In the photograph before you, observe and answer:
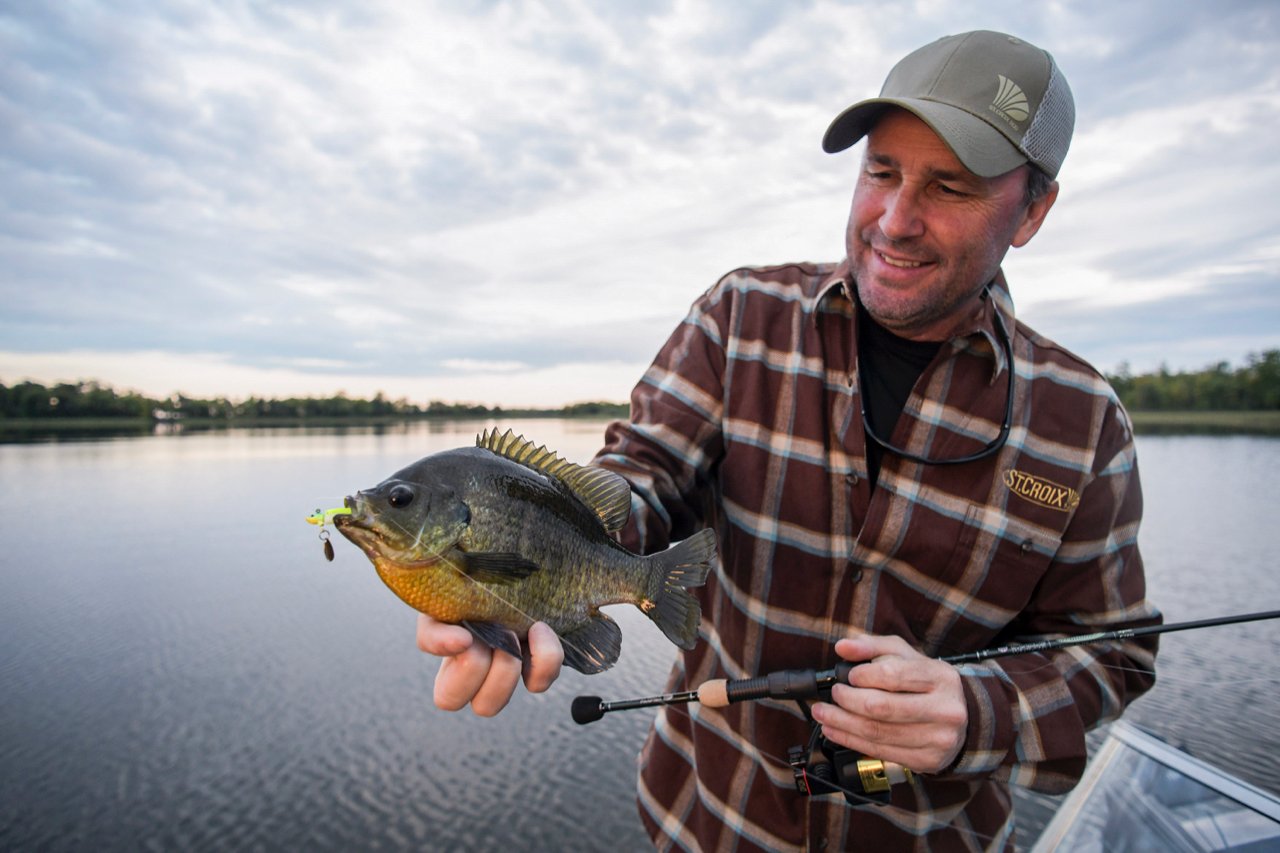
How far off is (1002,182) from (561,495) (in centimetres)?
178

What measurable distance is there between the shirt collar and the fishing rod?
94 centimetres

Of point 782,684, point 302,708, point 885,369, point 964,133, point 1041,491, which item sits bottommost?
point 302,708

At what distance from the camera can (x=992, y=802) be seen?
2.62 m

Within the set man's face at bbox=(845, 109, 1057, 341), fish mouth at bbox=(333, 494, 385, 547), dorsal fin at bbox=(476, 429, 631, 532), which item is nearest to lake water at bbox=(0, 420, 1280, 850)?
dorsal fin at bbox=(476, 429, 631, 532)

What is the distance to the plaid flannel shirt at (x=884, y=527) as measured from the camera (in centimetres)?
245

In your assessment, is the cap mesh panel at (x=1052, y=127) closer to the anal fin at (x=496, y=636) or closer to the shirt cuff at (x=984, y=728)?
the shirt cuff at (x=984, y=728)

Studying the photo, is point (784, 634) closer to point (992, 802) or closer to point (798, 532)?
point (798, 532)

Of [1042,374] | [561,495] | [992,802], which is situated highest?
[1042,374]

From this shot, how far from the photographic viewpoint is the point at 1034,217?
8.64ft

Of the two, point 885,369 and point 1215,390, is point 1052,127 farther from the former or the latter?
point 1215,390

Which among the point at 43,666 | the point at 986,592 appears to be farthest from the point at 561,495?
the point at 43,666

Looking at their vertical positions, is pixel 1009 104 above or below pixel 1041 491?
above

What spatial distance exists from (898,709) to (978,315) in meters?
1.38

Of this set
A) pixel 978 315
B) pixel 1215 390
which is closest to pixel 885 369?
pixel 978 315
